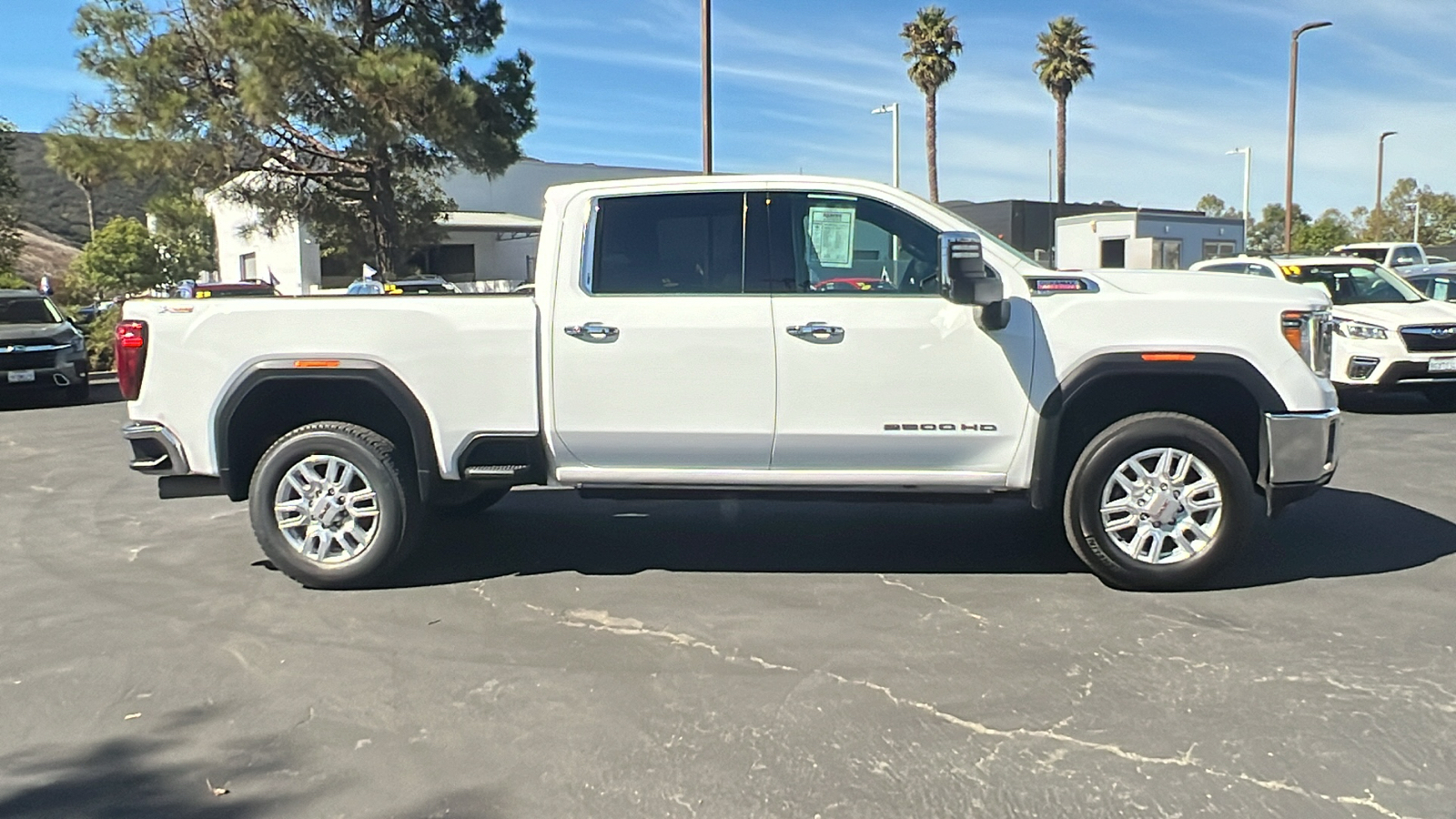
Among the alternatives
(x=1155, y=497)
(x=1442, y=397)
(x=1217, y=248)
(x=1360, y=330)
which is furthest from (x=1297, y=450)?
(x=1217, y=248)

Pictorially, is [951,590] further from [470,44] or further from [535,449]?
[470,44]

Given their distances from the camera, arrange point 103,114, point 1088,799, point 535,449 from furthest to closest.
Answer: point 103,114 → point 535,449 → point 1088,799

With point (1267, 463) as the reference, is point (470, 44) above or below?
above

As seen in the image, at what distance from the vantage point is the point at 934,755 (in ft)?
11.6

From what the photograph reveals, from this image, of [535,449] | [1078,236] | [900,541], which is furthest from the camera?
[1078,236]

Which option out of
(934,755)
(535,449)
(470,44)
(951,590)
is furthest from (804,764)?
(470,44)

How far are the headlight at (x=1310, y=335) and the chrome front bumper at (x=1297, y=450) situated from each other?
239 mm

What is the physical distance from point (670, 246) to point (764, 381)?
32.1 inches

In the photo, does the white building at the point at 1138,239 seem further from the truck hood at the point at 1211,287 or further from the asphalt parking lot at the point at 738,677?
the asphalt parking lot at the point at 738,677

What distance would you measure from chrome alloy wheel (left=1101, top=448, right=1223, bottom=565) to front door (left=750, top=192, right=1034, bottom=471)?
0.54 meters

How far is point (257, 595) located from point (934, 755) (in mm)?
3541

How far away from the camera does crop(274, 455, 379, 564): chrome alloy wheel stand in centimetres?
538

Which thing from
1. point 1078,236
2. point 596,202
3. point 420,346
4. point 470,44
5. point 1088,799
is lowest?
point 1088,799

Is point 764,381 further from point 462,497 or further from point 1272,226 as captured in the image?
point 1272,226
